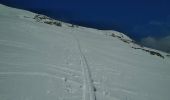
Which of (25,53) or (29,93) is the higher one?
(25,53)

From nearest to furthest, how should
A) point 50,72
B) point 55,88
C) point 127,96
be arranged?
point 55,88 < point 127,96 < point 50,72

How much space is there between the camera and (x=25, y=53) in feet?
46.1

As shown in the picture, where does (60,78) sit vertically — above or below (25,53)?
below

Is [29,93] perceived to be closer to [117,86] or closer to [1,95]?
[1,95]

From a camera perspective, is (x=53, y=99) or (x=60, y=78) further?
(x=60, y=78)

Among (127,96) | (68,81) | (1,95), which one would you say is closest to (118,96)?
(127,96)

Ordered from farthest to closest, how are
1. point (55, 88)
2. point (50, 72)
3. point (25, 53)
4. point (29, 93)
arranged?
point (25, 53)
point (50, 72)
point (55, 88)
point (29, 93)

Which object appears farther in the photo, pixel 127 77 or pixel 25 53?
pixel 25 53

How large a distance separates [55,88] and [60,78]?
54.5 inches

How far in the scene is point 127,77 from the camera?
40.8 ft

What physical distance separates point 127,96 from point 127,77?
332 cm

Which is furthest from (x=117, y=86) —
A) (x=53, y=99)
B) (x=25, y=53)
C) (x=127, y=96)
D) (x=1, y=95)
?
Result: (x=25, y=53)

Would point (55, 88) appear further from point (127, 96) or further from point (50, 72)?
point (127, 96)

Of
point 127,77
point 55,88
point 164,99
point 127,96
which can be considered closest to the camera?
point 55,88
